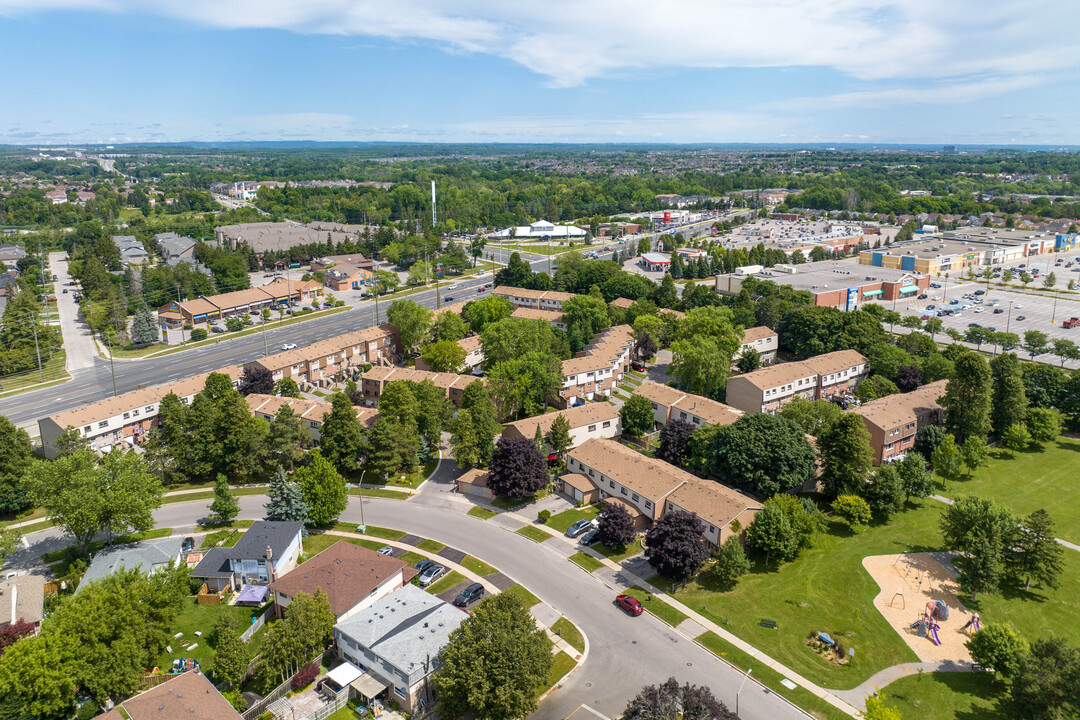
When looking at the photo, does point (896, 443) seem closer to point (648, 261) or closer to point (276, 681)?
point (276, 681)

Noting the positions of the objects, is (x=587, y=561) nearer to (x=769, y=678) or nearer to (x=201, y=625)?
(x=769, y=678)

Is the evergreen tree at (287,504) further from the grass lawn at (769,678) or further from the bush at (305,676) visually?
the grass lawn at (769,678)

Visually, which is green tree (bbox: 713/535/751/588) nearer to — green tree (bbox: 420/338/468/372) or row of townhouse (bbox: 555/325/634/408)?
row of townhouse (bbox: 555/325/634/408)

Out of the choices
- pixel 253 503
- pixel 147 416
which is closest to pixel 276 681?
pixel 253 503

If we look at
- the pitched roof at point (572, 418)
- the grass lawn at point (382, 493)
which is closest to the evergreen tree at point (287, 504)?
the grass lawn at point (382, 493)

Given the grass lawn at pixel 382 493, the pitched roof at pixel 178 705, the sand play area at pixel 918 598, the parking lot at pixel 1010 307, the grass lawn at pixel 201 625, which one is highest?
the parking lot at pixel 1010 307

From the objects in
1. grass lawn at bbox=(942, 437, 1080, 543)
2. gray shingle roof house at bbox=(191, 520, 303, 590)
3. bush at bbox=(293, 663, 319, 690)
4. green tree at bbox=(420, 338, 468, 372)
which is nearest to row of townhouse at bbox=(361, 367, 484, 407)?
green tree at bbox=(420, 338, 468, 372)

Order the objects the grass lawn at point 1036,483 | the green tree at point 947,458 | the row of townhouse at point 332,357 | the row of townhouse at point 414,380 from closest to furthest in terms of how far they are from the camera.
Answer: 1. the grass lawn at point 1036,483
2. the green tree at point 947,458
3. the row of townhouse at point 414,380
4. the row of townhouse at point 332,357
